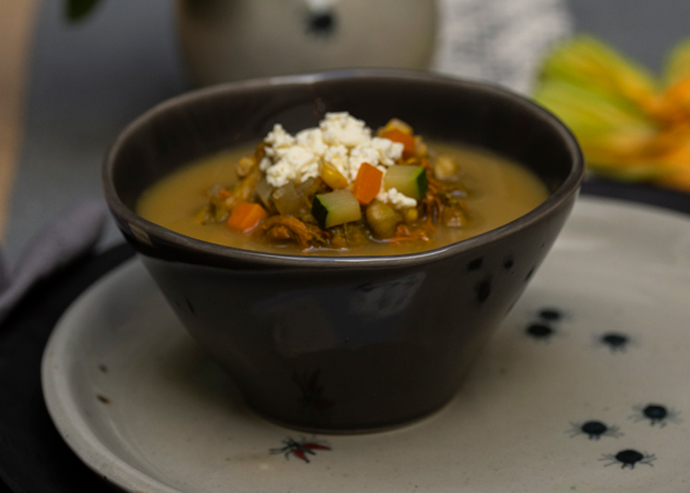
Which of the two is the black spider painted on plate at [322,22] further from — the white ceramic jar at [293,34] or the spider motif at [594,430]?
the spider motif at [594,430]

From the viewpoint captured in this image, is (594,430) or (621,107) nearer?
(594,430)

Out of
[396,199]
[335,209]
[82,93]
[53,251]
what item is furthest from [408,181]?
[82,93]

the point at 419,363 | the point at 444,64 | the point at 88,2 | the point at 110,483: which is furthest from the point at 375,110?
the point at 444,64

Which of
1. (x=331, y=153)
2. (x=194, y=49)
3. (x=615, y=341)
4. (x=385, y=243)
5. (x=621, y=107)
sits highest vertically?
(x=331, y=153)

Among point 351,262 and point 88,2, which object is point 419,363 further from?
point 88,2

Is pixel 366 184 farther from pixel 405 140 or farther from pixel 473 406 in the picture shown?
pixel 473 406

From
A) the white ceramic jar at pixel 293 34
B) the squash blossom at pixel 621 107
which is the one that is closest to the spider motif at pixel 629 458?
the squash blossom at pixel 621 107

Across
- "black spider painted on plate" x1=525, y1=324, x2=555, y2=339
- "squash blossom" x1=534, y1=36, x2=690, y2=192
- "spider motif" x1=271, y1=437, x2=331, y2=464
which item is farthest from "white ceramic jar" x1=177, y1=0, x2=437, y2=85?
"spider motif" x1=271, y1=437, x2=331, y2=464
